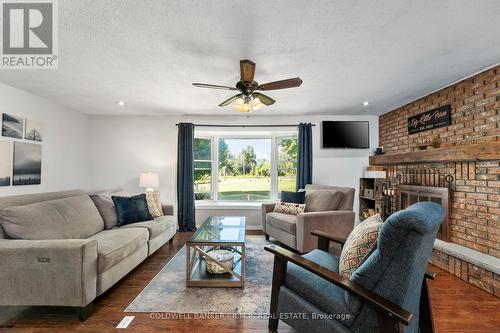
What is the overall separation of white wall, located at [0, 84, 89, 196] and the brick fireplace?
5435 millimetres

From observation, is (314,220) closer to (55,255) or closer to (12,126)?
(55,255)

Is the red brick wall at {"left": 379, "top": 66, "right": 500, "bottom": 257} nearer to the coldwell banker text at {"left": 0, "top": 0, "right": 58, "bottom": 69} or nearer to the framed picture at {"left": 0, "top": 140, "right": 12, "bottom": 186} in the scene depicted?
the coldwell banker text at {"left": 0, "top": 0, "right": 58, "bottom": 69}

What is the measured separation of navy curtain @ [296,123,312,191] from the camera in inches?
167

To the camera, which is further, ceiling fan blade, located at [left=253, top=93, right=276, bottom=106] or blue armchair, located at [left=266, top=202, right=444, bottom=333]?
ceiling fan blade, located at [left=253, top=93, right=276, bottom=106]

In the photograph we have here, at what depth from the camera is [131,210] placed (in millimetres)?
3006

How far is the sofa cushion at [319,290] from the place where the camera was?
4.17 ft

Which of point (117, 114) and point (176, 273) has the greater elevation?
point (117, 114)

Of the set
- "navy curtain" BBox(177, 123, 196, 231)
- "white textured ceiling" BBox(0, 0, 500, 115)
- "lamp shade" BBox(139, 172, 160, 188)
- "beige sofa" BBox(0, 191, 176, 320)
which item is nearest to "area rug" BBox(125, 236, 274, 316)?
"beige sofa" BBox(0, 191, 176, 320)

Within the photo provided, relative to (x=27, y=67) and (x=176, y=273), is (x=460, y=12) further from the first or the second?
(x=27, y=67)

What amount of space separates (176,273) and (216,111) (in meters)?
2.73

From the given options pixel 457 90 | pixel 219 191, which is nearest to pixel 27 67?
pixel 219 191

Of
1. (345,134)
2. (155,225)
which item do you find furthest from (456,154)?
(155,225)

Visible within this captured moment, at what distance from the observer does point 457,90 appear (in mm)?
2750

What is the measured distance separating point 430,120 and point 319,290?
121 inches
